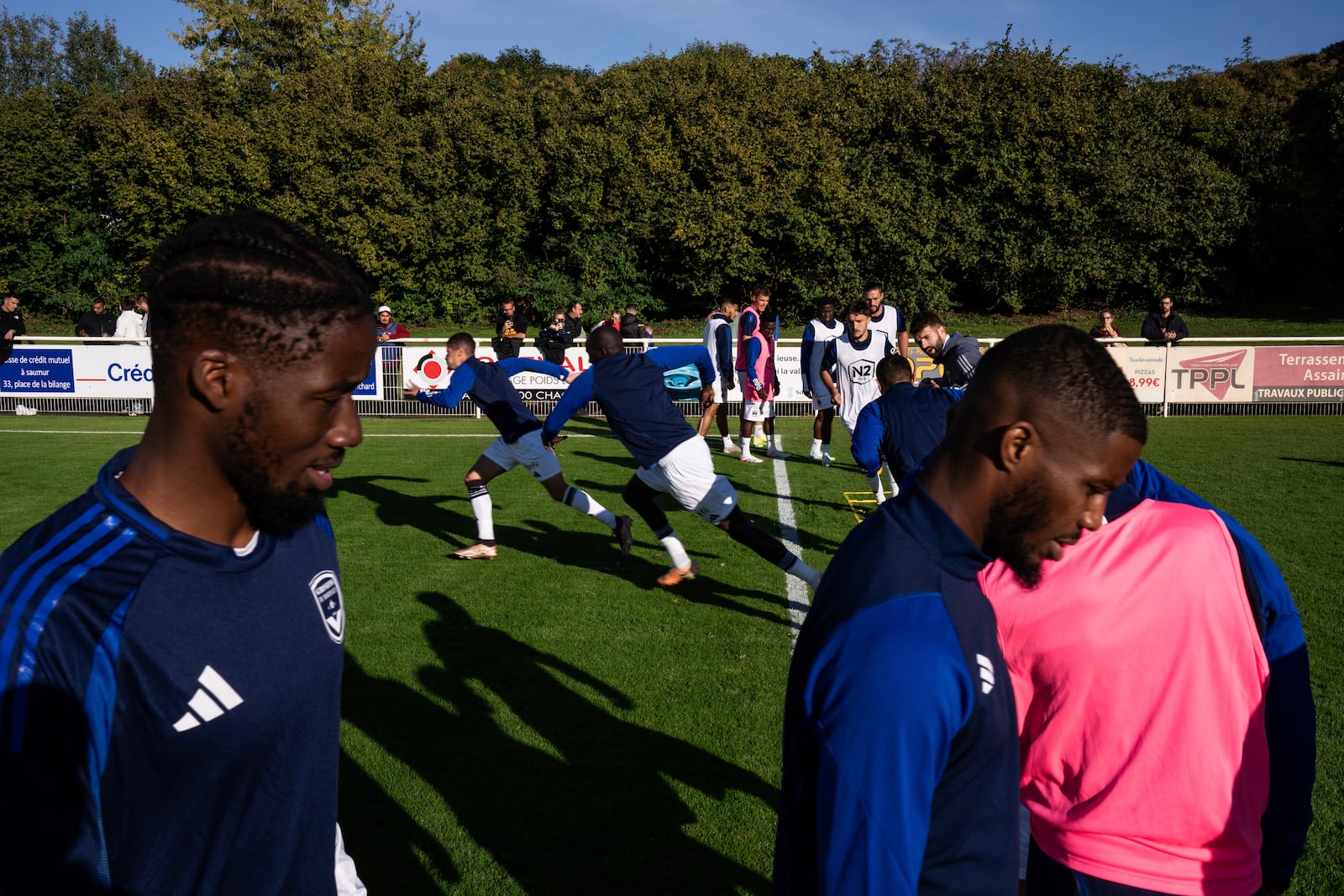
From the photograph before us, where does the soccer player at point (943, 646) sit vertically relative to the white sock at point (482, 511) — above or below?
above

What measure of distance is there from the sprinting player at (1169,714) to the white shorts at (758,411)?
1283 centimetres

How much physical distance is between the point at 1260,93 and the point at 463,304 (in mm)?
31782

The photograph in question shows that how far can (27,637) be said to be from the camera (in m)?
1.51

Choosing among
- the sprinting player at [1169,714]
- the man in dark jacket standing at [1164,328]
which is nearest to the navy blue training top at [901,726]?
the sprinting player at [1169,714]

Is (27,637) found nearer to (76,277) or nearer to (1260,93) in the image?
(76,277)

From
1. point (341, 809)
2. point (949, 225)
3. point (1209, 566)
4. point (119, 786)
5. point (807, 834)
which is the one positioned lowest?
point (341, 809)

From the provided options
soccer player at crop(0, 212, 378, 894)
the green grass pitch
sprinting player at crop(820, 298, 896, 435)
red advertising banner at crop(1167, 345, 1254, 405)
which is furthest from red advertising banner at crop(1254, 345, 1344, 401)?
soccer player at crop(0, 212, 378, 894)

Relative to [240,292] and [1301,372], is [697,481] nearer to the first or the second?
[240,292]

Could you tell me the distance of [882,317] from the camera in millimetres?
13219

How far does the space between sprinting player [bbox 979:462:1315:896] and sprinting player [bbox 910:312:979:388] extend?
619 cm

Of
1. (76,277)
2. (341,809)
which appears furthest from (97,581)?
(76,277)

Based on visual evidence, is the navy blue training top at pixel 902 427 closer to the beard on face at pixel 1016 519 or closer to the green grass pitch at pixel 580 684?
the green grass pitch at pixel 580 684

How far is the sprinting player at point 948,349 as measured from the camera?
9.00 meters

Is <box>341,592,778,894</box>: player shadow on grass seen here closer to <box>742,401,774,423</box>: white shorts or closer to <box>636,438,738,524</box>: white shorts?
<box>636,438,738,524</box>: white shorts
